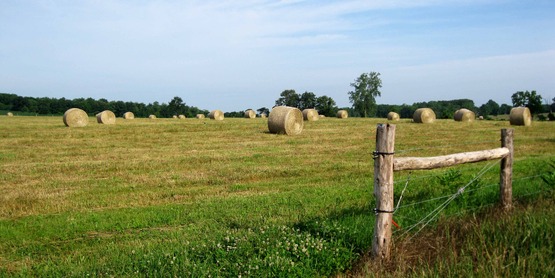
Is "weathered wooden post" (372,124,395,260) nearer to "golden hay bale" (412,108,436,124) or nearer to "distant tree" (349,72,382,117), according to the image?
"golden hay bale" (412,108,436,124)

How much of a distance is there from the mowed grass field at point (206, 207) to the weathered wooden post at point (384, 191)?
1.35ft

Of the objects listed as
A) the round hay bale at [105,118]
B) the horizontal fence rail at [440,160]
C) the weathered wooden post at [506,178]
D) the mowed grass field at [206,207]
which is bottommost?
the mowed grass field at [206,207]

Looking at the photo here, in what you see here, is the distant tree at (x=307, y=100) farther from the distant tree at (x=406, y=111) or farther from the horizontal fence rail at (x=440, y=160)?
the horizontal fence rail at (x=440, y=160)

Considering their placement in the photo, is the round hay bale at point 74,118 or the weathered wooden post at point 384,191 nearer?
the weathered wooden post at point 384,191

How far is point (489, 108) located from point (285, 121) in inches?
4012

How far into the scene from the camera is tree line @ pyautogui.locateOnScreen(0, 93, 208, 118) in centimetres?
7825

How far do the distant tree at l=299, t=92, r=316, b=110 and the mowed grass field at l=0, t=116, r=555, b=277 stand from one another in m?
87.0

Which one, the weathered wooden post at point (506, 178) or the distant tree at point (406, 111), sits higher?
the distant tree at point (406, 111)

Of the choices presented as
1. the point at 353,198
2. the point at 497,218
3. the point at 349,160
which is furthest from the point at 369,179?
the point at 497,218

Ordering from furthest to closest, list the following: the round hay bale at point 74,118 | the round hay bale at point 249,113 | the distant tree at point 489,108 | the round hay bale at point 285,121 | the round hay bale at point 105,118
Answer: the distant tree at point 489,108 → the round hay bale at point 249,113 → the round hay bale at point 105,118 → the round hay bale at point 74,118 → the round hay bale at point 285,121

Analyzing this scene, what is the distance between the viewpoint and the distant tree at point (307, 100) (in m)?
105

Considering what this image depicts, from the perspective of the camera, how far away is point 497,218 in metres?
6.93

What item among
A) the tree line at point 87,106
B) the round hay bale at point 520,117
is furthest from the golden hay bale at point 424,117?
the tree line at point 87,106

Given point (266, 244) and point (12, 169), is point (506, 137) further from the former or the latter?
point (12, 169)
